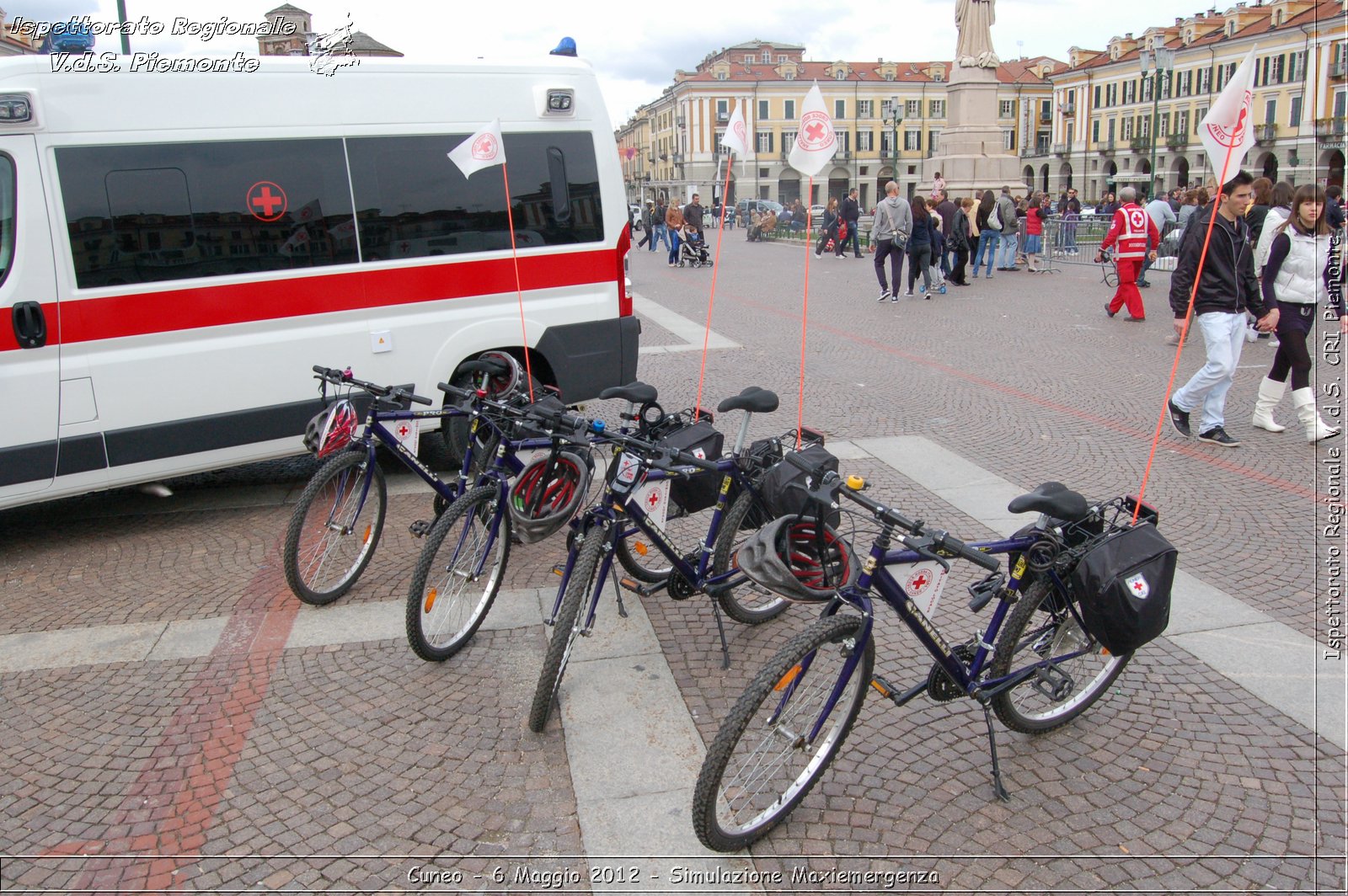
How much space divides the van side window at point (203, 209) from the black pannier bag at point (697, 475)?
10.1 feet

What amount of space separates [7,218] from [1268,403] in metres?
8.77

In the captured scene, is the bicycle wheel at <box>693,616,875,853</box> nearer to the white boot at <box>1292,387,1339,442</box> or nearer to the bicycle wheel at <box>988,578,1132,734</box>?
the bicycle wheel at <box>988,578,1132,734</box>

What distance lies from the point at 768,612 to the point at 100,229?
4384 mm

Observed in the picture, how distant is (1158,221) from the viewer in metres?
19.4

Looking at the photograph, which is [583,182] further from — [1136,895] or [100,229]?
[1136,895]

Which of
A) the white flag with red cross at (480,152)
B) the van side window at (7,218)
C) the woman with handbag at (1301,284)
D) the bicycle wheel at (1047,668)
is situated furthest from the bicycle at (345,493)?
the woman with handbag at (1301,284)

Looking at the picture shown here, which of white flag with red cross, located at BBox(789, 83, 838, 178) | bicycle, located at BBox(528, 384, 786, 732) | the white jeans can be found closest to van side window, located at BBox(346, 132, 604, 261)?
white flag with red cross, located at BBox(789, 83, 838, 178)

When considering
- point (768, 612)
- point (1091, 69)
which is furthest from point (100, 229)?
point (1091, 69)

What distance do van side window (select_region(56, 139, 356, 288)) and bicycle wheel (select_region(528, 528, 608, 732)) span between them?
11.7 feet

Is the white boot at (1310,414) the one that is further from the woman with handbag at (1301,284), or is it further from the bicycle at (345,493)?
the bicycle at (345,493)

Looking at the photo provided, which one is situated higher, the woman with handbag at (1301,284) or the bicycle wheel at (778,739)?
the woman with handbag at (1301,284)

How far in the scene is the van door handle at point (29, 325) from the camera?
5492 mm

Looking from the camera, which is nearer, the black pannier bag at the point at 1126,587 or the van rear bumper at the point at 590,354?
the black pannier bag at the point at 1126,587

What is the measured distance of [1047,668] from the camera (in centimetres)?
370
